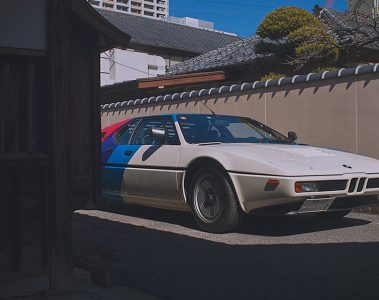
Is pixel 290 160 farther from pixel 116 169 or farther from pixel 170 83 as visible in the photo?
pixel 170 83

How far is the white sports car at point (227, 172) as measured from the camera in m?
5.53

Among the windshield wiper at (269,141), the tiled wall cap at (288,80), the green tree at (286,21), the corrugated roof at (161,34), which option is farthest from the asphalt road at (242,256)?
the corrugated roof at (161,34)

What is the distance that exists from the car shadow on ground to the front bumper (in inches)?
21.1

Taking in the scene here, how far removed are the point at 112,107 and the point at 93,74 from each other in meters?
8.88

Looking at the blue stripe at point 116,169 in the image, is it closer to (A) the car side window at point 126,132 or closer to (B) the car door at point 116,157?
(B) the car door at point 116,157

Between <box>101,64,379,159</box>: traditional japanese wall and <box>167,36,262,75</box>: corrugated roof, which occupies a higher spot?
<box>167,36,262,75</box>: corrugated roof

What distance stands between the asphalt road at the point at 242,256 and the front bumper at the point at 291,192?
363mm

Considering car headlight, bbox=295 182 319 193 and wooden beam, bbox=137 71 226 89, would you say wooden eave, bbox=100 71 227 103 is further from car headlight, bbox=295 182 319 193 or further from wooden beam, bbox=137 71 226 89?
car headlight, bbox=295 182 319 193

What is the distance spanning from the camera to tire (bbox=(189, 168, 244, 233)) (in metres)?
5.83

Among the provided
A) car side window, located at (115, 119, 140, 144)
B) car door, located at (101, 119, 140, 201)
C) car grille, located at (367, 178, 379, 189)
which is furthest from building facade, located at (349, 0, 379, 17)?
car grille, located at (367, 178, 379, 189)

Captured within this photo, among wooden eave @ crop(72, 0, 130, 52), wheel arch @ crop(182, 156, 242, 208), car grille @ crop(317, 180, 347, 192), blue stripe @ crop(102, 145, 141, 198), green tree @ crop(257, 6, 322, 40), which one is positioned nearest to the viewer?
wooden eave @ crop(72, 0, 130, 52)

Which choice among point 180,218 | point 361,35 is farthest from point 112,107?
point 180,218

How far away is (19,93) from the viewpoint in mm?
3986

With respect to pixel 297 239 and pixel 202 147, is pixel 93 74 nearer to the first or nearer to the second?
pixel 202 147
